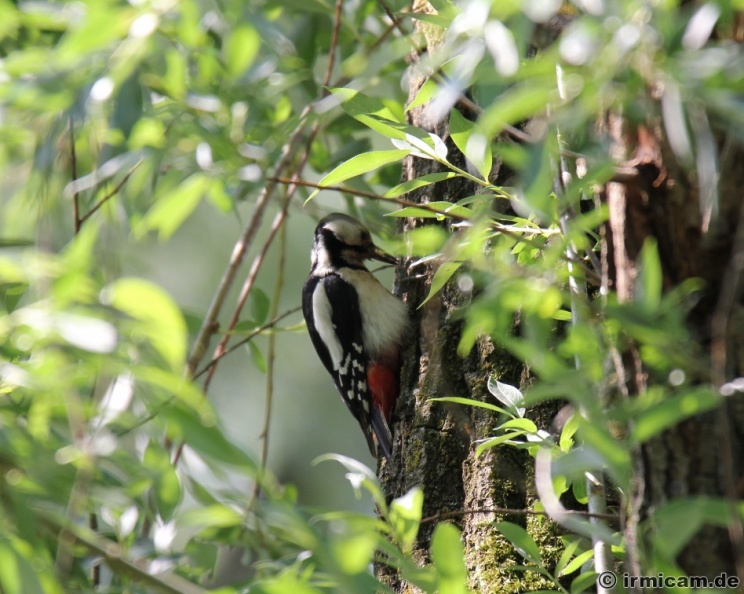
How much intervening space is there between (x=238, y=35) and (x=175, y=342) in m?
0.42

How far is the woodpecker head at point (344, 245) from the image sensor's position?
2.99 metres

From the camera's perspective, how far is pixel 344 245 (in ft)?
10.0

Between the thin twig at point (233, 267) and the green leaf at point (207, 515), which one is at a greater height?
the thin twig at point (233, 267)

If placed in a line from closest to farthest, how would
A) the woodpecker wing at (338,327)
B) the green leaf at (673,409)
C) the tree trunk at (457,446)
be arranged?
1. the green leaf at (673,409)
2. the tree trunk at (457,446)
3. the woodpecker wing at (338,327)

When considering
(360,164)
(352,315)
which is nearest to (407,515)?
(360,164)

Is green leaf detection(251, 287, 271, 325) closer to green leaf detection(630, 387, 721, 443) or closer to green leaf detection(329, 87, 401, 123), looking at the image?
green leaf detection(329, 87, 401, 123)

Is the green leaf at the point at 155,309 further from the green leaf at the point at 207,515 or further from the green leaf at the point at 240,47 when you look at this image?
the green leaf at the point at 240,47

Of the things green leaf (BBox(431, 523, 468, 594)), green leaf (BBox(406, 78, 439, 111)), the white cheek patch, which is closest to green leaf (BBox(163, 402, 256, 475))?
green leaf (BBox(431, 523, 468, 594))

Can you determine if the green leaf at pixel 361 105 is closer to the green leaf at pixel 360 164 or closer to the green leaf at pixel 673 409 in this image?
the green leaf at pixel 360 164

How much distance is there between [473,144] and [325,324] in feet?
6.53

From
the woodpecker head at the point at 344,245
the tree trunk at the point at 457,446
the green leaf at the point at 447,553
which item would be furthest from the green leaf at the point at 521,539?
the woodpecker head at the point at 344,245

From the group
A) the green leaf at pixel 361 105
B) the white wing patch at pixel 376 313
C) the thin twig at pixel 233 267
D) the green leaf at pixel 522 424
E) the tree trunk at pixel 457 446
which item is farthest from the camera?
the white wing patch at pixel 376 313

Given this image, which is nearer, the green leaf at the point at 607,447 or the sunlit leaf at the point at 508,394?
the green leaf at the point at 607,447

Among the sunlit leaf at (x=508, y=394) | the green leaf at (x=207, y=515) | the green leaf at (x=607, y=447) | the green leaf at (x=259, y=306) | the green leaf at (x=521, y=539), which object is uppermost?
the green leaf at (x=259, y=306)
